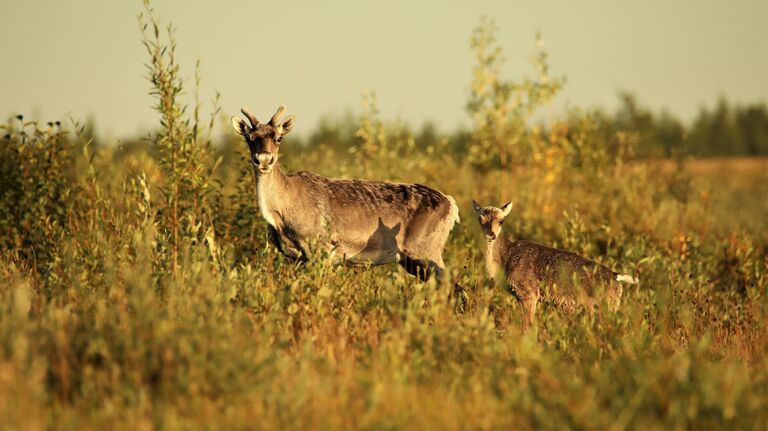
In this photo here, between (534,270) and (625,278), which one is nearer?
(625,278)

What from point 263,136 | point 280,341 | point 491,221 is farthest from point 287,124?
point 280,341

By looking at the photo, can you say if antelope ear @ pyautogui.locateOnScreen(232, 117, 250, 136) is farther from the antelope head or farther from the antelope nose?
the antelope nose

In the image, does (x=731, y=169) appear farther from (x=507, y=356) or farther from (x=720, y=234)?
(x=507, y=356)

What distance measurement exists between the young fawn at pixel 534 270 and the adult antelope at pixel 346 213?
2.51 feet

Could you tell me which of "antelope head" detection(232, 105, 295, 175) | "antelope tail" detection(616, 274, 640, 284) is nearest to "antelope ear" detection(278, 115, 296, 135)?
"antelope head" detection(232, 105, 295, 175)

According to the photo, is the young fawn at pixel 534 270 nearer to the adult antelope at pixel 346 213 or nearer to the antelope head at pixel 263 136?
the adult antelope at pixel 346 213

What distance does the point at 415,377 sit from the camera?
6797mm

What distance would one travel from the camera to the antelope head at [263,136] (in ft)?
33.2

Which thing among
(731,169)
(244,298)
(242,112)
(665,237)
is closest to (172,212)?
(242,112)

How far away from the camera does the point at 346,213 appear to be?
11.0 meters

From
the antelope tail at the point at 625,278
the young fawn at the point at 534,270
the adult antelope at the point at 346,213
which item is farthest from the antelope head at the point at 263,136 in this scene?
the antelope tail at the point at 625,278

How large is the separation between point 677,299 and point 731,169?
57786 mm

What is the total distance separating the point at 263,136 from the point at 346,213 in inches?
66.8

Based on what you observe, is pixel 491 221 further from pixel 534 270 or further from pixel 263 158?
pixel 263 158
